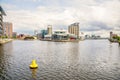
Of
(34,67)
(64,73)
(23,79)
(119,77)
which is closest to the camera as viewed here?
(23,79)

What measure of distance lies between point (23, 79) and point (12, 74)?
5.62 m

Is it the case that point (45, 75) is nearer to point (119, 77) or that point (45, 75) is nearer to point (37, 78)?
point (37, 78)

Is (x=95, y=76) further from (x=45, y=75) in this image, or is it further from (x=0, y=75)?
(x=0, y=75)

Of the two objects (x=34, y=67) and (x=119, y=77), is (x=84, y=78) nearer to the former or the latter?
(x=119, y=77)

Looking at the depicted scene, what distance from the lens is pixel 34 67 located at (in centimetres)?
5066

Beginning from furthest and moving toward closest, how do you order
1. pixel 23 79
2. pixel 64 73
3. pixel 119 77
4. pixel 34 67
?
pixel 34 67 < pixel 64 73 < pixel 119 77 < pixel 23 79

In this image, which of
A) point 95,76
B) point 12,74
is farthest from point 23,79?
point 95,76

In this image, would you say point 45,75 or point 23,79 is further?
point 45,75

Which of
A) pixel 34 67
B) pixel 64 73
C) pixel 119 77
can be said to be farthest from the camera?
pixel 34 67

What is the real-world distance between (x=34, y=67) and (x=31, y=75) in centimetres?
872

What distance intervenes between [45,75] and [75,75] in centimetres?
680

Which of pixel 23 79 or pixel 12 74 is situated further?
pixel 12 74

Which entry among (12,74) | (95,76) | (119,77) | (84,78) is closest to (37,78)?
(12,74)

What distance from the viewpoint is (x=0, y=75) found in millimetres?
41781
